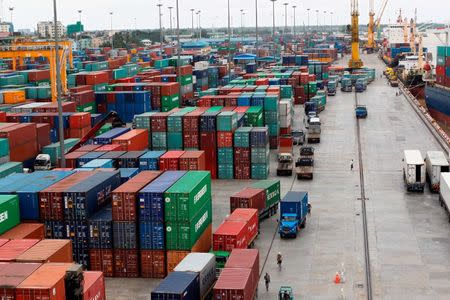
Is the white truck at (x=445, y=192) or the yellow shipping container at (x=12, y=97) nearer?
the white truck at (x=445, y=192)

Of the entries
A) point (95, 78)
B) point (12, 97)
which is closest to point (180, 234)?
point (12, 97)

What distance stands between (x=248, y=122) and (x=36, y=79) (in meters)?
47.7

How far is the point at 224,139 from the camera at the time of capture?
192 ft

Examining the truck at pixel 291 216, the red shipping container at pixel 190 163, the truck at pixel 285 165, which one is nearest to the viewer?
the truck at pixel 291 216

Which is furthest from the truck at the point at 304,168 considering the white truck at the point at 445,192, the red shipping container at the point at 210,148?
the white truck at the point at 445,192

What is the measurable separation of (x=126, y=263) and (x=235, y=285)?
9255 mm

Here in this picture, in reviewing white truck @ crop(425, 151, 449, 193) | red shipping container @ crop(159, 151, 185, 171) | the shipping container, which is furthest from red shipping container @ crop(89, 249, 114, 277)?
white truck @ crop(425, 151, 449, 193)

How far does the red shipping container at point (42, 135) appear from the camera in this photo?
189 ft

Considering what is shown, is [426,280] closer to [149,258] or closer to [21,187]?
[149,258]

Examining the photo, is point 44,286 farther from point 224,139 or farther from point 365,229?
point 224,139

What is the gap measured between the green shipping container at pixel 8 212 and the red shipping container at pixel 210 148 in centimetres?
2581

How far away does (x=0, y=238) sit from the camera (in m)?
32.6

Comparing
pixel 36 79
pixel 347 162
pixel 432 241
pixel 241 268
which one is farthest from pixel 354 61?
pixel 241 268

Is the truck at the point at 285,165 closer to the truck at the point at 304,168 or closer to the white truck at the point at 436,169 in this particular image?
the truck at the point at 304,168
